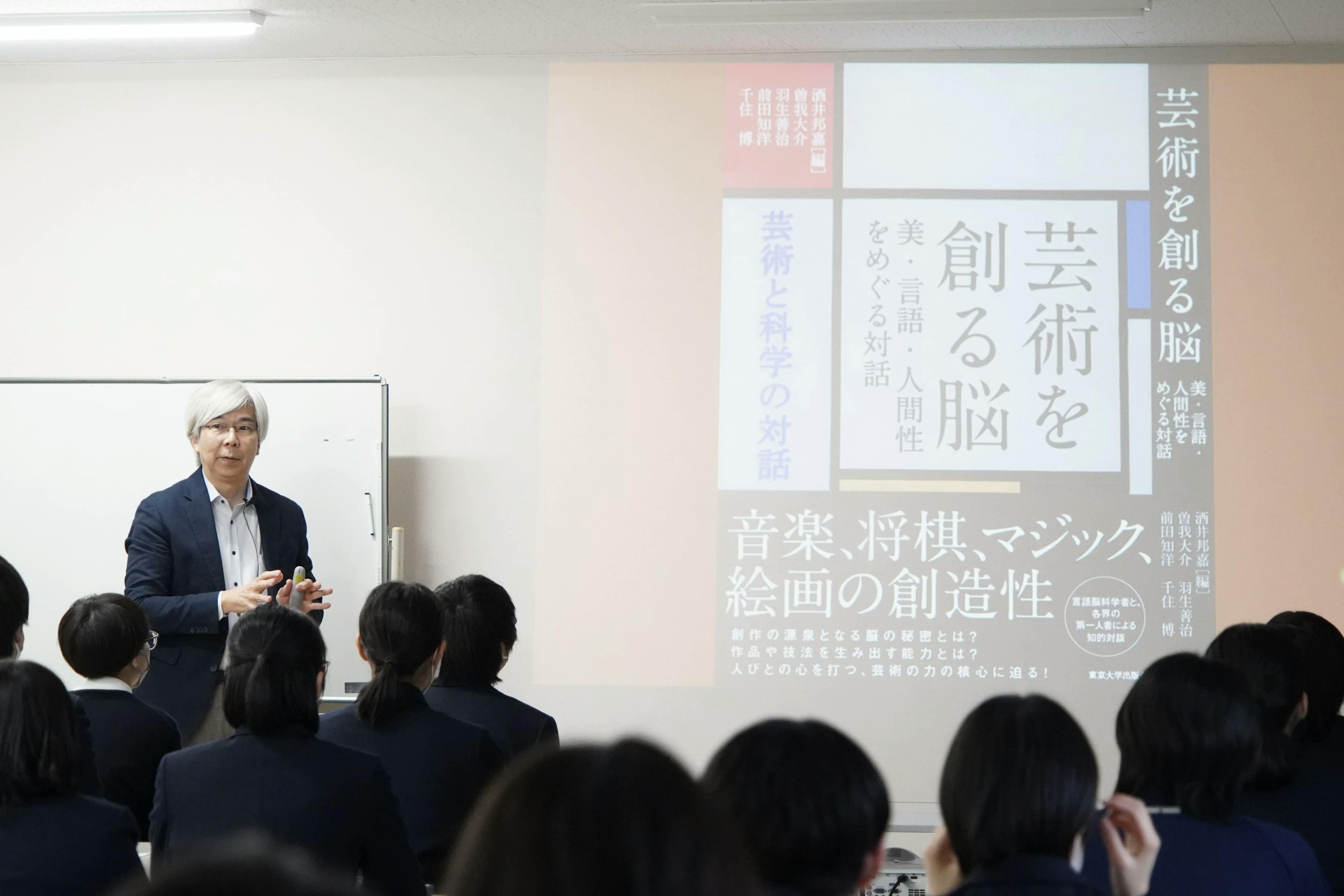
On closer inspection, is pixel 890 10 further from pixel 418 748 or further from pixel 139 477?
pixel 139 477

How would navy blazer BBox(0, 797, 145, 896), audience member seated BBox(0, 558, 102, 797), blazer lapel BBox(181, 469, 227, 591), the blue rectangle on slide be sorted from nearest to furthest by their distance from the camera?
1. navy blazer BBox(0, 797, 145, 896)
2. audience member seated BBox(0, 558, 102, 797)
3. blazer lapel BBox(181, 469, 227, 591)
4. the blue rectangle on slide

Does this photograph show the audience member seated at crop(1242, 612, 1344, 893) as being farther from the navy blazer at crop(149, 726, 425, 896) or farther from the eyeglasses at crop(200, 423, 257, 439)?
the eyeglasses at crop(200, 423, 257, 439)

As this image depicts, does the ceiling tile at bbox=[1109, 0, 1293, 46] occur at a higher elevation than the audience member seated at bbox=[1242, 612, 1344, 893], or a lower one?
higher

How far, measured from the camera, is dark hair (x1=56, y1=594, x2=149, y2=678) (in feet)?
8.68

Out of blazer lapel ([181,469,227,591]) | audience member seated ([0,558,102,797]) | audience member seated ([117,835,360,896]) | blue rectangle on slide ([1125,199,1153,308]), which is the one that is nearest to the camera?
audience member seated ([117,835,360,896])

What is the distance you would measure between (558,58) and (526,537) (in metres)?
1.80

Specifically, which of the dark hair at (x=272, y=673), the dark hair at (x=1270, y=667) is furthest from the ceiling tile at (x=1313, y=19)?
the dark hair at (x=272, y=673)

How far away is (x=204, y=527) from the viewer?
3.91 m

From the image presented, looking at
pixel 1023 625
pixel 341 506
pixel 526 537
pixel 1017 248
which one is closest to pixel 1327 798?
pixel 1023 625

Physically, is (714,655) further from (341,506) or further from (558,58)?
(558,58)

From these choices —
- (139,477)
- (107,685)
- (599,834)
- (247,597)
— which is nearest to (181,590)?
(247,597)

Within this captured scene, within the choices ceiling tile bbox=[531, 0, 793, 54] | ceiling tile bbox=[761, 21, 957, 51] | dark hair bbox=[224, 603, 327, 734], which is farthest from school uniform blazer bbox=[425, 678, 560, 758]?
ceiling tile bbox=[761, 21, 957, 51]

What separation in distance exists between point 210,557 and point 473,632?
1548mm

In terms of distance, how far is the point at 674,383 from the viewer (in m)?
4.55
